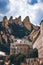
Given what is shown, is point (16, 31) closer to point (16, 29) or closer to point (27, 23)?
point (16, 29)

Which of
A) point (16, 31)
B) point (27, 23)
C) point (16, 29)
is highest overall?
point (27, 23)

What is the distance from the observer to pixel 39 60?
216ft

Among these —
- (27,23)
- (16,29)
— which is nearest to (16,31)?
(16,29)

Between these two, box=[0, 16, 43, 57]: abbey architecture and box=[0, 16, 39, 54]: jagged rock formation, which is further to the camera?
box=[0, 16, 39, 54]: jagged rock formation

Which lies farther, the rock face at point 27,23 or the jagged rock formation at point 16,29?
the rock face at point 27,23

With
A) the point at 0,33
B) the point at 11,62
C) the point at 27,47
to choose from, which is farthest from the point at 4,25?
the point at 11,62

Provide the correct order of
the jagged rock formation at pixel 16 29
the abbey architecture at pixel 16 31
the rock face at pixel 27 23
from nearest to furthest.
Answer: the abbey architecture at pixel 16 31 < the jagged rock formation at pixel 16 29 < the rock face at pixel 27 23

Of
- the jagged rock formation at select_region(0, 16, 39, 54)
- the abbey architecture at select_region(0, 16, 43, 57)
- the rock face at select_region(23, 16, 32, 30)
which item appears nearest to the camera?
the abbey architecture at select_region(0, 16, 43, 57)

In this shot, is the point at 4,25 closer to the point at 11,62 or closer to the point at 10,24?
the point at 10,24

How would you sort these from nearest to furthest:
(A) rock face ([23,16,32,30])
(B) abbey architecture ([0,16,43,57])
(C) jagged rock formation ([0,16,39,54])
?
(B) abbey architecture ([0,16,43,57]) < (C) jagged rock formation ([0,16,39,54]) < (A) rock face ([23,16,32,30])

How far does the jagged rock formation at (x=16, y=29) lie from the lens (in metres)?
147

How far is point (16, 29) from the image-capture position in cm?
16562

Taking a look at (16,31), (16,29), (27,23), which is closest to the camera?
(16,31)

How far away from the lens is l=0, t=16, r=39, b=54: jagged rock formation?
146738 mm
